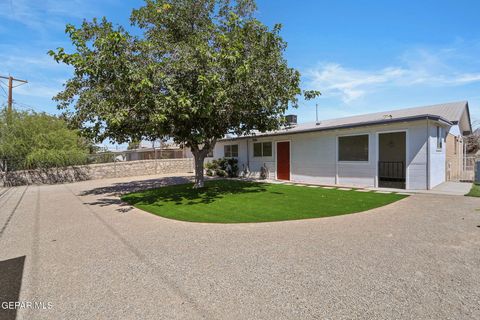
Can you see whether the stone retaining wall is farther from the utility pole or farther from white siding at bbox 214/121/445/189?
white siding at bbox 214/121/445/189

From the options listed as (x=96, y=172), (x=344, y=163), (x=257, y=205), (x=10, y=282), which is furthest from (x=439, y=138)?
(x=96, y=172)

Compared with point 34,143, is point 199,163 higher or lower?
lower

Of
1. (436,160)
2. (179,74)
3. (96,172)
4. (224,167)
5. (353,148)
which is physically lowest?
(96,172)

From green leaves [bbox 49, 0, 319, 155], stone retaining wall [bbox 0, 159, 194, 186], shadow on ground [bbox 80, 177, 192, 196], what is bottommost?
shadow on ground [bbox 80, 177, 192, 196]

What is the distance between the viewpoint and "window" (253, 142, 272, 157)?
50.3 ft

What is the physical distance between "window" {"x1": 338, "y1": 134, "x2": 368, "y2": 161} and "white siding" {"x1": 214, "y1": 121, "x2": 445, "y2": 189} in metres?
0.22

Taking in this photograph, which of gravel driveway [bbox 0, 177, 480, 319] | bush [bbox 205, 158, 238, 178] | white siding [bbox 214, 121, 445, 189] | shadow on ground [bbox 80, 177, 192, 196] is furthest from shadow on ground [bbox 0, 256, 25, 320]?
bush [bbox 205, 158, 238, 178]

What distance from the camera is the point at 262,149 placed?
51.8 feet

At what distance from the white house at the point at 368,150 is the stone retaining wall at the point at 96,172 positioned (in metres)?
8.22

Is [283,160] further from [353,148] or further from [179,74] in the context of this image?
[179,74]

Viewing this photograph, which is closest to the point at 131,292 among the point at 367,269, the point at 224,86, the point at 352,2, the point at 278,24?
the point at 367,269

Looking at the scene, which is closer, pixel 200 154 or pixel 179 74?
pixel 179 74

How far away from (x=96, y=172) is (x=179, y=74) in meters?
13.1

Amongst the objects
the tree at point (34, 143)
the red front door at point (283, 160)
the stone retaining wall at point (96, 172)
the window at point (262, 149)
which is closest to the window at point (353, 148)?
the red front door at point (283, 160)
